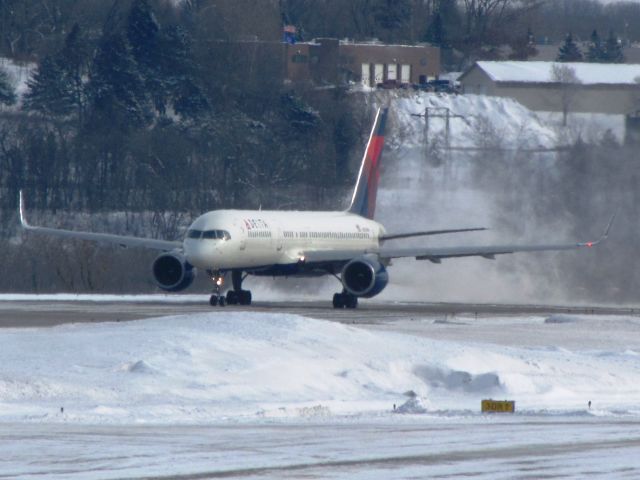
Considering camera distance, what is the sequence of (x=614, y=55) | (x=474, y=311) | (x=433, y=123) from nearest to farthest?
(x=474, y=311) → (x=433, y=123) → (x=614, y=55)

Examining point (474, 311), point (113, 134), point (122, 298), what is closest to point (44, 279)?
point (122, 298)

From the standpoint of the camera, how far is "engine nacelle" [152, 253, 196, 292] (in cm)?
4503

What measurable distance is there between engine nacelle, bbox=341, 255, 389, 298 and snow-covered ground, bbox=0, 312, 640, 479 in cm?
1235

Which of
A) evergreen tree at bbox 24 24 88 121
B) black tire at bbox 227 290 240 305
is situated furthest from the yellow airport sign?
evergreen tree at bbox 24 24 88 121

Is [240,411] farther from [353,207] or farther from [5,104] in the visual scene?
[5,104]

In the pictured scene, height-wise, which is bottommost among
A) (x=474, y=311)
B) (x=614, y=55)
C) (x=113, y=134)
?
(x=474, y=311)

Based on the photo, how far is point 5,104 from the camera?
10088 cm

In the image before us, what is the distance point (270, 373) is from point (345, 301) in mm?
22280

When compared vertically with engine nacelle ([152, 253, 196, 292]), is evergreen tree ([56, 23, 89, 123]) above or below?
above

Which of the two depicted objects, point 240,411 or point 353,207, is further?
point 353,207

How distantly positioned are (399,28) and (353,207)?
3255 inches

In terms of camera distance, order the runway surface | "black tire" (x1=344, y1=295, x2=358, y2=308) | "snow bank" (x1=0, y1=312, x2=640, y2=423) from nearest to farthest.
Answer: "snow bank" (x1=0, y1=312, x2=640, y2=423), the runway surface, "black tire" (x1=344, y1=295, x2=358, y2=308)

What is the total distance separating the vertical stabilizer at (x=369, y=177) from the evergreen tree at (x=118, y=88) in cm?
4516

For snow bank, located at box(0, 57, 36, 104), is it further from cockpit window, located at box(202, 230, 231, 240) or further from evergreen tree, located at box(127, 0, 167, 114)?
cockpit window, located at box(202, 230, 231, 240)
